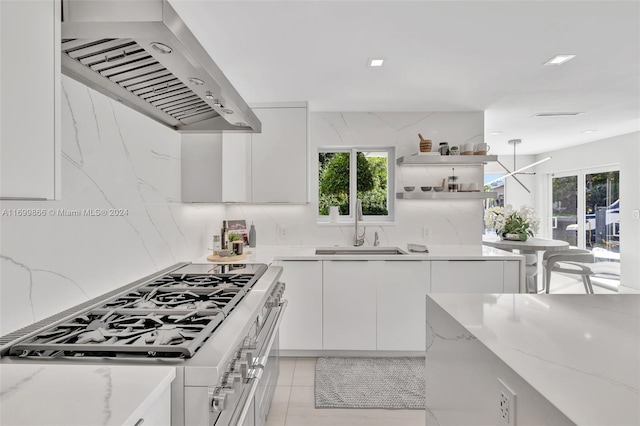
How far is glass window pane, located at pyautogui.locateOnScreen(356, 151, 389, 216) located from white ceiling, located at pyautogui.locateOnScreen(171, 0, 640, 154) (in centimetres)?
58

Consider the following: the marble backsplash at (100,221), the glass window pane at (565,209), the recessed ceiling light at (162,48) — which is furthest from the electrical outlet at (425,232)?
the glass window pane at (565,209)

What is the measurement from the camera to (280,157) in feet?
11.0

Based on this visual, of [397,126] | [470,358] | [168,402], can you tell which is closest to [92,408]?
[168,402]

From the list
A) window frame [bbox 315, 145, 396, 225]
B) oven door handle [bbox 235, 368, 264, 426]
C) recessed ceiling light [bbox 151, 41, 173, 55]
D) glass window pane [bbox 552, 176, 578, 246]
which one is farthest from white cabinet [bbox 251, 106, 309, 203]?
glass window pane [bbox 552, 176, 578, 246]

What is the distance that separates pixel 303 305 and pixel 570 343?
2.24 meters

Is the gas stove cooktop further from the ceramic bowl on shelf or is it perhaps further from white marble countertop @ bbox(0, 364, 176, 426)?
the ceramic bowl on shelf

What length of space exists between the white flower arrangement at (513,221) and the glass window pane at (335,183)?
6.00ft

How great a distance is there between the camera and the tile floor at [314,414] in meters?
2.19

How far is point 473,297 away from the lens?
1659mm

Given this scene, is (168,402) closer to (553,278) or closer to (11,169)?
(11,169)

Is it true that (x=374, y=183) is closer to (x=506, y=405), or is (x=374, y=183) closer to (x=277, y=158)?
(x=277, y=158)

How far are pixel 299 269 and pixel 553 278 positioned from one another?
5.77 meters

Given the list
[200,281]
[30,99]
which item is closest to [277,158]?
[200,281]

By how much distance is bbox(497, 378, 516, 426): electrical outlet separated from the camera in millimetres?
922
